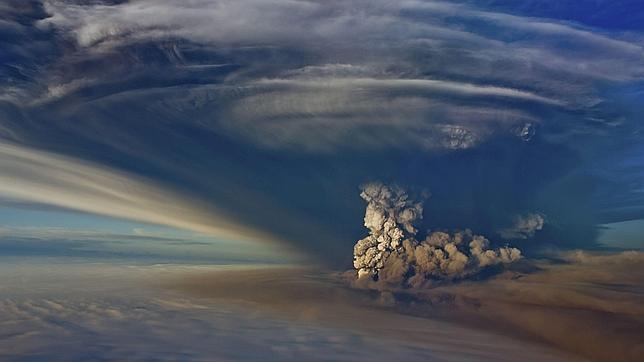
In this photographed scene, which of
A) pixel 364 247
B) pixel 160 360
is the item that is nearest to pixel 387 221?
pixel 364 247

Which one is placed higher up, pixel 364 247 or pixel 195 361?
pixel 364 247

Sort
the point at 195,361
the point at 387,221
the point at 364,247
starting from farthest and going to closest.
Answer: the point at 364,247 → the point at 387,221 → the point at 195,361

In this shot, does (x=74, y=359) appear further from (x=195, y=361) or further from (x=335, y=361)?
(x=335, y=361)

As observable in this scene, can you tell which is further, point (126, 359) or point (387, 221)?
point (387, 221)

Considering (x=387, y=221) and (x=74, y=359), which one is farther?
(x=387, y=221)

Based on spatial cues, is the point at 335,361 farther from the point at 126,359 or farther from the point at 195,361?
the point at 126,359

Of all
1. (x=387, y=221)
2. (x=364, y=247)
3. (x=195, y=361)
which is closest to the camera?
(x=195, y=361)

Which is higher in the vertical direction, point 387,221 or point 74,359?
point 387,221

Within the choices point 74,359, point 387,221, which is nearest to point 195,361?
point 74,359

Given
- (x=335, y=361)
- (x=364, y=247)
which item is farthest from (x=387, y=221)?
(x=335, y=361)
